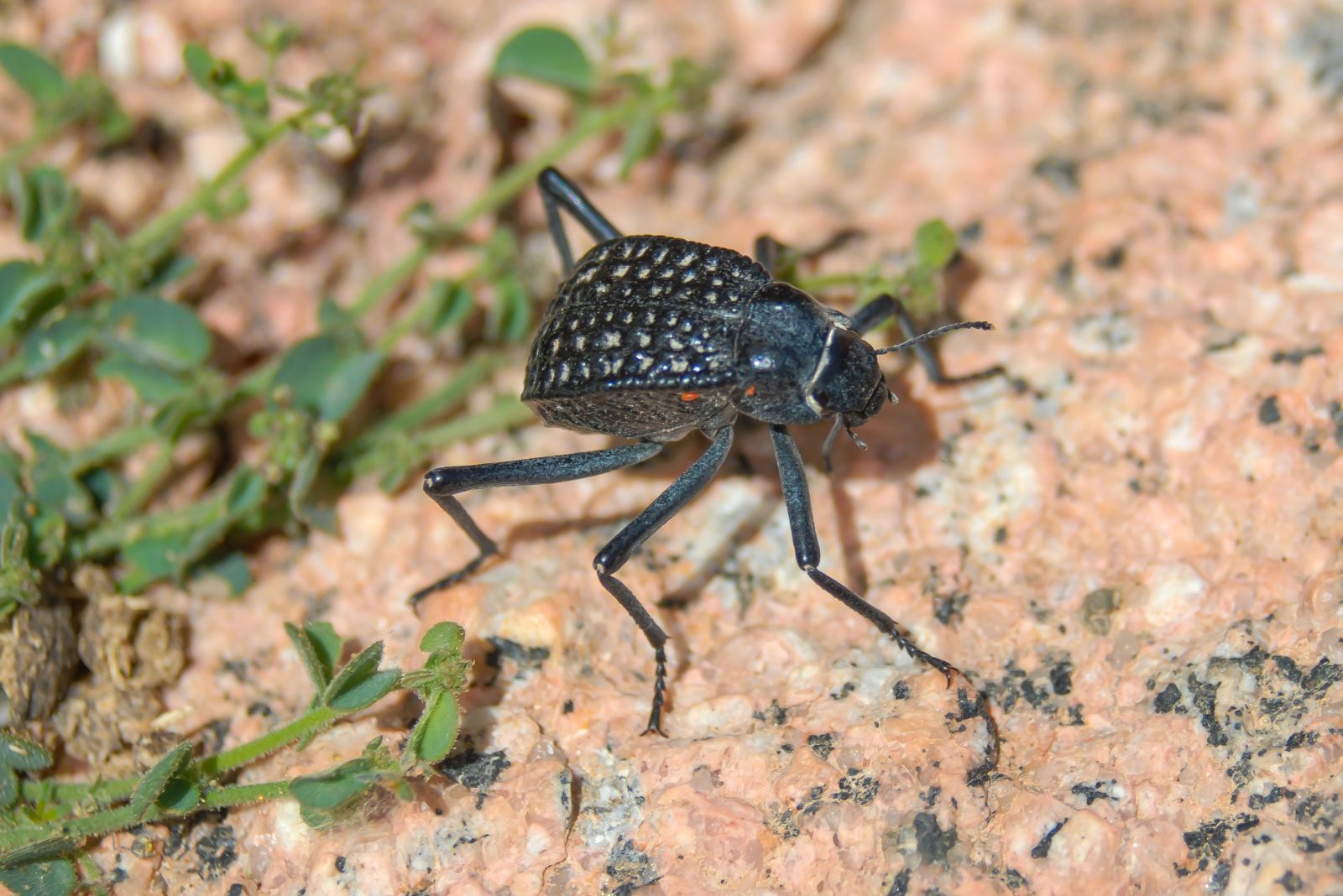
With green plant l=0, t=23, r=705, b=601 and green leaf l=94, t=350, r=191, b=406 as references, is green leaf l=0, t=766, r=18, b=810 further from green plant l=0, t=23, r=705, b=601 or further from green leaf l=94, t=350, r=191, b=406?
green leaf l=94, t=350, r=191, b=406

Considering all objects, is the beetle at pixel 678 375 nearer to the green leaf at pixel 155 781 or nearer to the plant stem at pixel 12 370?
the green leaf at pixel 155 781

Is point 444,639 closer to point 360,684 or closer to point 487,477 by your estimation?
point 360,684

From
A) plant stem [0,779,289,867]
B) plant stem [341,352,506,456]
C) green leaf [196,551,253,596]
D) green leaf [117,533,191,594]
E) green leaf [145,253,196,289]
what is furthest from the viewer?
green leaf [145,253,196,289]

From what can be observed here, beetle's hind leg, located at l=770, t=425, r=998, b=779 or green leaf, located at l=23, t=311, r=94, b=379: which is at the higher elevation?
green leaf, located at l=23, t=311, r=94, b=379

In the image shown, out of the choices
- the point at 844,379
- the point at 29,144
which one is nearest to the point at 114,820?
the point at 844,379

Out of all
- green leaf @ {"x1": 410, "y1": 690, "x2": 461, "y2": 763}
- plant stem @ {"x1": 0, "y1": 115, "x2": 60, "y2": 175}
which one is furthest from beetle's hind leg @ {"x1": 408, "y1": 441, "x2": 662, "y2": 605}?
plant stem @ {"x1": 0, "y1": 115, "x2": 60, "y2": 175}
